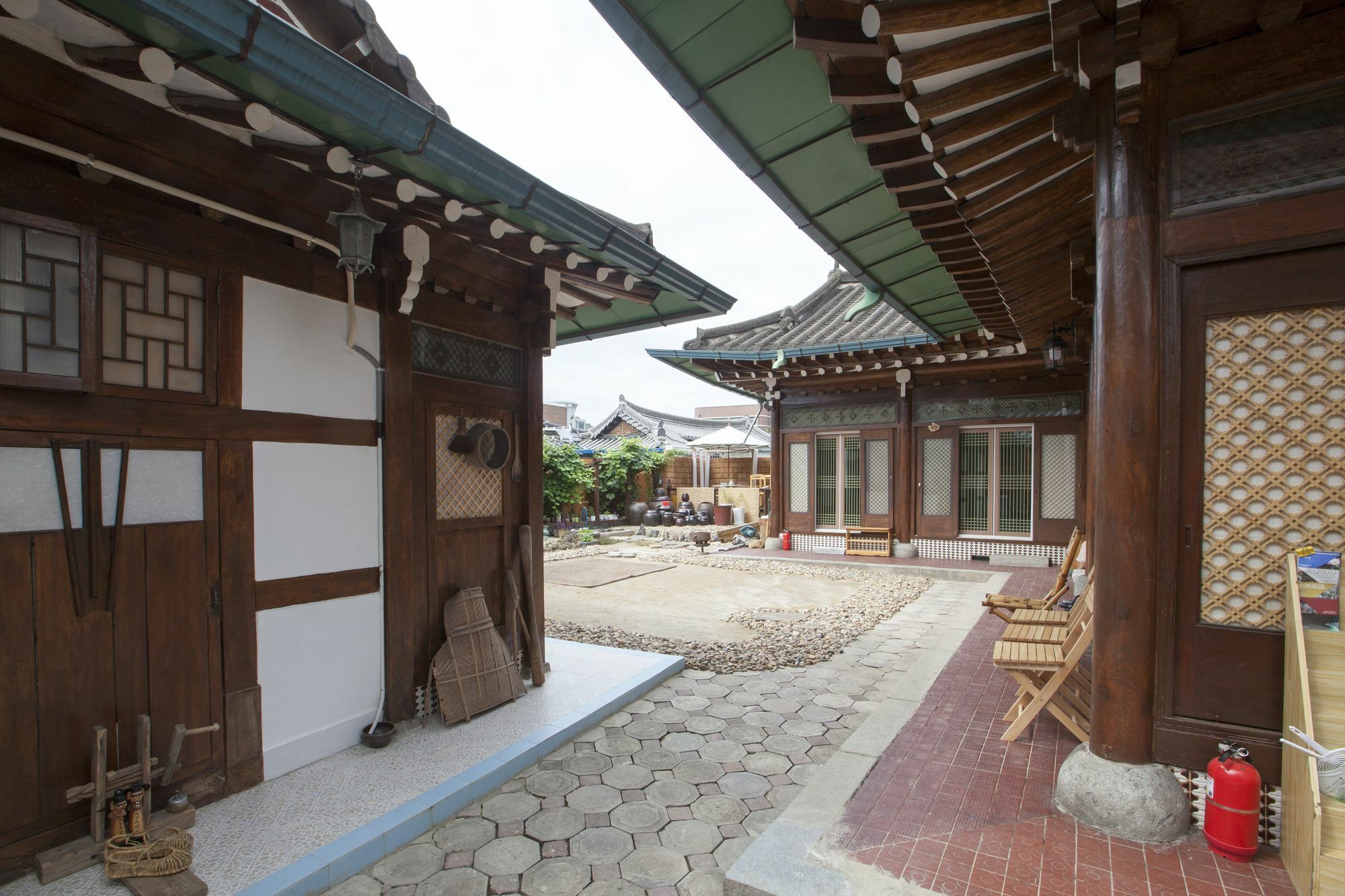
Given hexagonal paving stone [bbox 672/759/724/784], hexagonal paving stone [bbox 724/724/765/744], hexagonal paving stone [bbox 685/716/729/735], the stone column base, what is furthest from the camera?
hexagonal paving stone [bbox 685/716/729/735]

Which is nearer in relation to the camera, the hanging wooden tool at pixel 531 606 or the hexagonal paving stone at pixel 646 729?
the hexagonal paving stone at pixel 646 729

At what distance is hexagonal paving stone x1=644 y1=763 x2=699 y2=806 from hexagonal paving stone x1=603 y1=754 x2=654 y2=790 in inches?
2.2

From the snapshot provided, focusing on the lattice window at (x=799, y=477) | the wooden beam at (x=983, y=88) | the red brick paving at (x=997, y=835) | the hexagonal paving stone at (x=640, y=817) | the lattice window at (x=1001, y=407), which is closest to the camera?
the red brick paving at (x=997, y=835)

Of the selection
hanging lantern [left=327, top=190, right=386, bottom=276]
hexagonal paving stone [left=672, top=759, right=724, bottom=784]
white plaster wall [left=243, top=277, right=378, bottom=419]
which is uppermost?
hanging lantern [left=327, top=190, right=386, bottom=276]

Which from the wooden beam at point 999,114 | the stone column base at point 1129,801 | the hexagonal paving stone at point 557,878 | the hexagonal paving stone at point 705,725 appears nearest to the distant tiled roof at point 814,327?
the hexagonal paving stone at point 705,725

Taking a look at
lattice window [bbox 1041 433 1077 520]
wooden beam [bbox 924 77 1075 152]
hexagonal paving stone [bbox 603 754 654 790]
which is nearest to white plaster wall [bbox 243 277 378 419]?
hexagonal paving stone [bbox 603 754 654 790]

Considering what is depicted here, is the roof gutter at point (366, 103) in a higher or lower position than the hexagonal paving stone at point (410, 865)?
higher

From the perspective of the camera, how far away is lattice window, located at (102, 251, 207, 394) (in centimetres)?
262

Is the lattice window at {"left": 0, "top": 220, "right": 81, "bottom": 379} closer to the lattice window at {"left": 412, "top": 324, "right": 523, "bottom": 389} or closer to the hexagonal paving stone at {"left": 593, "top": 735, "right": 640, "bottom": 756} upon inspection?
the lattice window at {"left": 412, "top": 324, "right": 523, "bottom": 389}

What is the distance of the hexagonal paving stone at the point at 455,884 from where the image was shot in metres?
2.47

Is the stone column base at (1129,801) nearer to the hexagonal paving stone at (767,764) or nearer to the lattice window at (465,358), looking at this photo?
the hexagonal paving stone at (767,764)

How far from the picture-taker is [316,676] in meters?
3.32

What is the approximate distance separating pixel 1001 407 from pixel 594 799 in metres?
8.90

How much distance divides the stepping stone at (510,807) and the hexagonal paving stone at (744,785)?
0.91 metres
